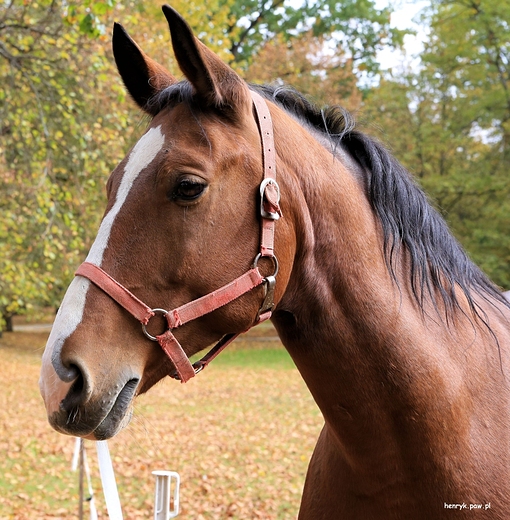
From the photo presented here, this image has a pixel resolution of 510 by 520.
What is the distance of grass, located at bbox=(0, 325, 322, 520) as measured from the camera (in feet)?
22.2

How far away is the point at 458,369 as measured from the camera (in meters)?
2.03

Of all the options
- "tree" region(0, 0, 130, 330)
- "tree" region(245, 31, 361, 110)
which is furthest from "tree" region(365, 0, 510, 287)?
"tree" region(0, 0, 130, 330)

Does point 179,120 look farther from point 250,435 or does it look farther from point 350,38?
point 350,38

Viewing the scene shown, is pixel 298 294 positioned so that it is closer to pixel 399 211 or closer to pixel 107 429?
pixel 399 211

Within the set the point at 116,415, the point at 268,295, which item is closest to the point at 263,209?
the point at 268,295

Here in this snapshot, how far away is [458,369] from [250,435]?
8484 mm

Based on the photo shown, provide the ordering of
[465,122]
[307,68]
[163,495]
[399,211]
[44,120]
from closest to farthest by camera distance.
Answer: [399,211]
[163,495]
[44,120]
[465,122]
[307,68]

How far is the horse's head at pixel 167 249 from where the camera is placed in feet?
5.36

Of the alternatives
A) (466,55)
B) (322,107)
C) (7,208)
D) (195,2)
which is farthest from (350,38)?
(322,107)

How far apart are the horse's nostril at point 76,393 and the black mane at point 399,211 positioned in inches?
38.0

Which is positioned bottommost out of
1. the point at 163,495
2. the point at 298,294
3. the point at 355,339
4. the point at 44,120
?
the point at 163,495

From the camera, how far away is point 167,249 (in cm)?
175

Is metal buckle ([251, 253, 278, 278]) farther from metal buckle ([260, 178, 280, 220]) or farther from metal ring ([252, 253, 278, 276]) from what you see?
metal buckle ([260, 178, 280, 220])

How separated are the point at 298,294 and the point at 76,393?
787 mm
